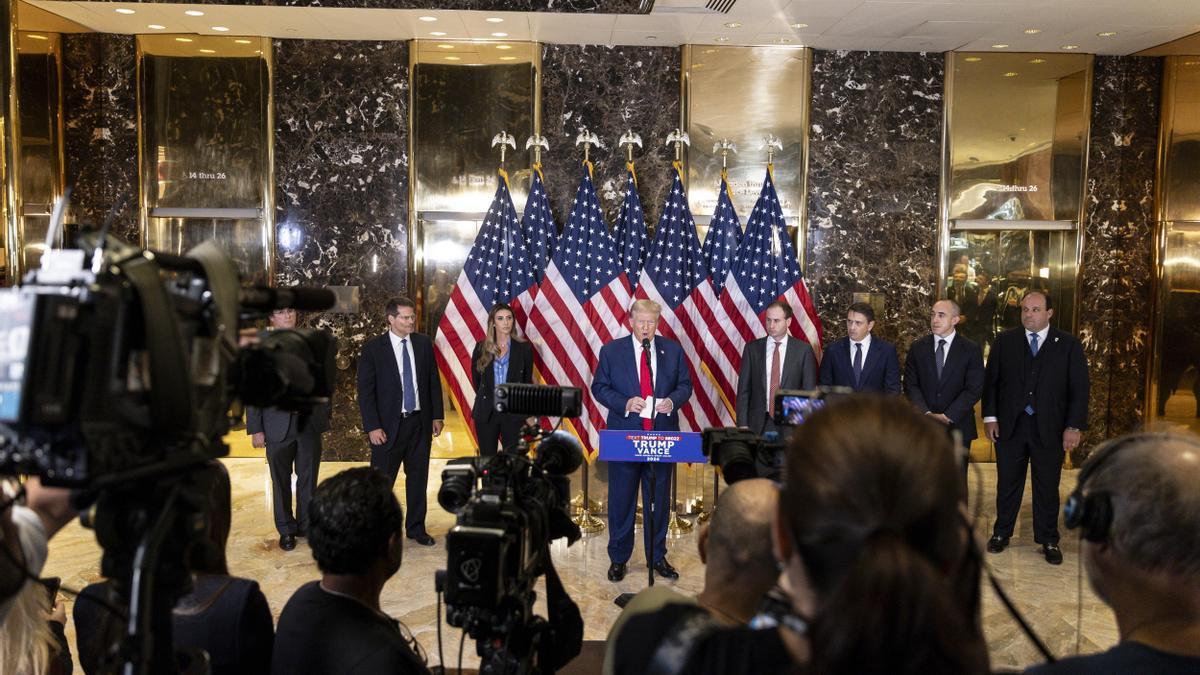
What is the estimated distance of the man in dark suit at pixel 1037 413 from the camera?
5535mm

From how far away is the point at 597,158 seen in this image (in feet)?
25.4

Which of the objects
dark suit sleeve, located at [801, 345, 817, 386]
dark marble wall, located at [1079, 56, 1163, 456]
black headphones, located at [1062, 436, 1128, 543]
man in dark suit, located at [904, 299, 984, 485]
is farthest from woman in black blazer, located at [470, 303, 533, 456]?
dark marble wall, located at [1079, 56, 1163, 456]

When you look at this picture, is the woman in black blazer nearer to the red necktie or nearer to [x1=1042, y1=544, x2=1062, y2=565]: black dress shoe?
the red necktie

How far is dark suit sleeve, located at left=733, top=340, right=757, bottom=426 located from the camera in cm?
589

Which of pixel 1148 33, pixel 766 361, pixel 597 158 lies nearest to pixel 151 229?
pixel 597 158

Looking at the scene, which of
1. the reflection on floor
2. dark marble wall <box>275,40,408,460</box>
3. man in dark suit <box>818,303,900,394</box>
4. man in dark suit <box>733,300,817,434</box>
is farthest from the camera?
dark marble wall <box>275,40,408,460</box>

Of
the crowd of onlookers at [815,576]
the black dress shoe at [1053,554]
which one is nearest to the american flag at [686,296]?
the black dress shoe at [1053,554]

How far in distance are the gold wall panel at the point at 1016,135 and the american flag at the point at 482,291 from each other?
150 inches

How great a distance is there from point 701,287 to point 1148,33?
13.5 ft

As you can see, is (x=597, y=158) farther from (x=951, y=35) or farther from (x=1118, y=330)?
(x=1118, y=330)

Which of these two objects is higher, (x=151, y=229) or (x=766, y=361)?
(x=151, y=229)

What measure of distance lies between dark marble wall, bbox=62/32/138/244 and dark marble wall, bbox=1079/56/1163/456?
26.9 feet

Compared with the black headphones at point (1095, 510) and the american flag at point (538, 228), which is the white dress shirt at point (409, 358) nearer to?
the american flag at point (538, 228)

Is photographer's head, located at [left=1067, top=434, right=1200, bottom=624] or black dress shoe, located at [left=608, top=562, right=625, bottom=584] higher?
photographer's head, located at [left=1067, top=434, right=1200, bottom=624]
